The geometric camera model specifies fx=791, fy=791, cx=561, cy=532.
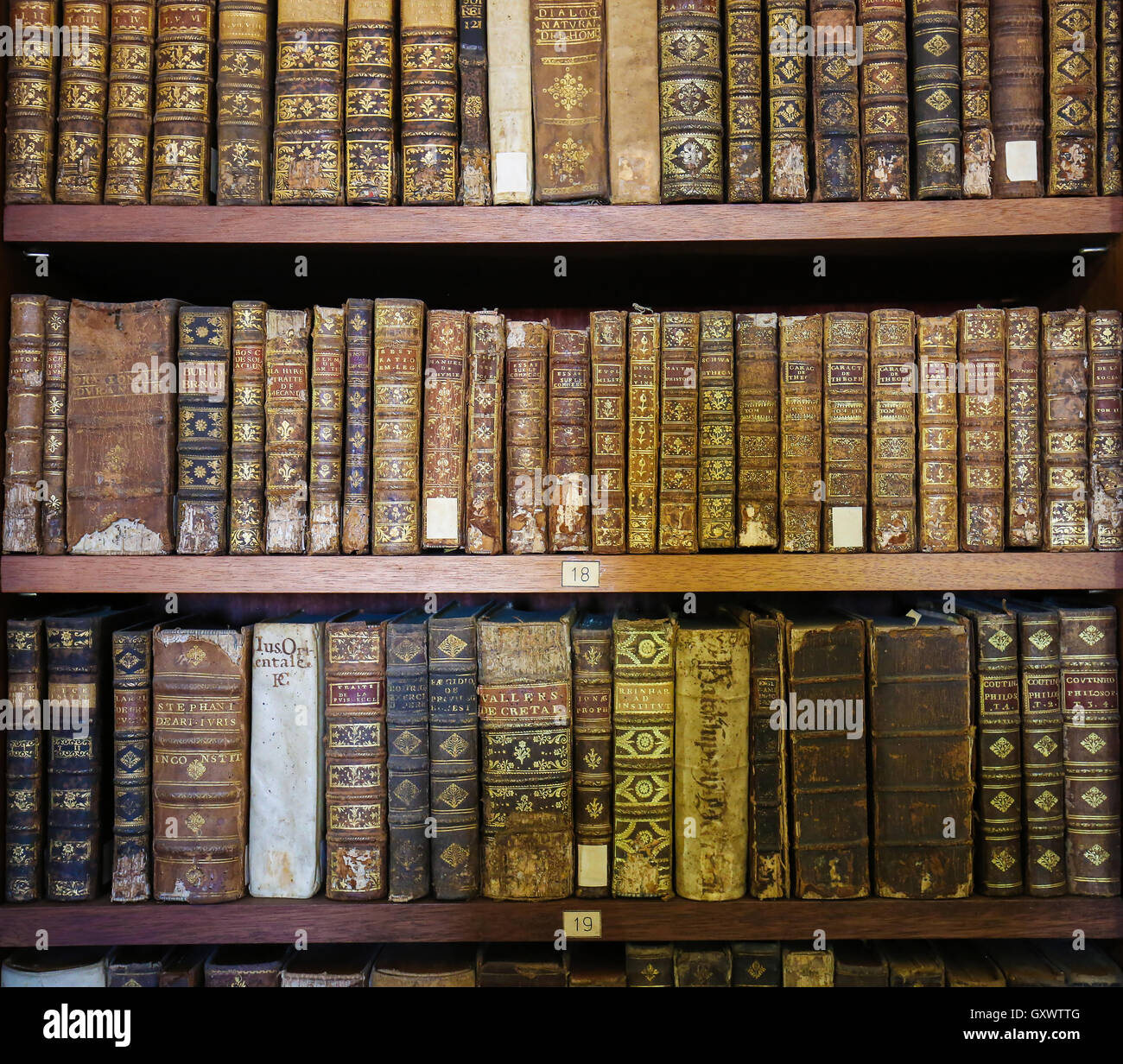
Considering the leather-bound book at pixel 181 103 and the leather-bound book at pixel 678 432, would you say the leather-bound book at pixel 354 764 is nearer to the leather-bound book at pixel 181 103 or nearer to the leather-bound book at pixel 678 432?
the leather-bound book at pixel 678 432

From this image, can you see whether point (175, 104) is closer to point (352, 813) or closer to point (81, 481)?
point (81, 481)

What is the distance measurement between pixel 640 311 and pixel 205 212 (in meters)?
0.64

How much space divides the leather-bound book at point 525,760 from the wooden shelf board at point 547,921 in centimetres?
5

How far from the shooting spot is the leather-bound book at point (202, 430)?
1144mm

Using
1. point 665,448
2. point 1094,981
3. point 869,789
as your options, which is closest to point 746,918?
point 869,789

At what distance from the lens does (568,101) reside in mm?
1132

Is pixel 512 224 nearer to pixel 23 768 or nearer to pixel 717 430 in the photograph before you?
pixel 717 430

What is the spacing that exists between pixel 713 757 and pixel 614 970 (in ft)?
1.19

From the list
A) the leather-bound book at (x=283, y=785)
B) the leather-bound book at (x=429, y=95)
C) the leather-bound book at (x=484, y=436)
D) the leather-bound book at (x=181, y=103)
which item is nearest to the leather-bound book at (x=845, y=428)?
the leather-bound book at (x=484, y=436)

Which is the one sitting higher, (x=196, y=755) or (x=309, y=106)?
(x=309, y=106)

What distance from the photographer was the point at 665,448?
1.13 metres

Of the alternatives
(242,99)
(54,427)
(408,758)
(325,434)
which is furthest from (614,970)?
(242,99)

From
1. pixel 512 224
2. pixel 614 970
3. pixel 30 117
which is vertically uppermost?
pixel 30 117

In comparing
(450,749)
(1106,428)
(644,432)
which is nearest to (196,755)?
(450,749)
